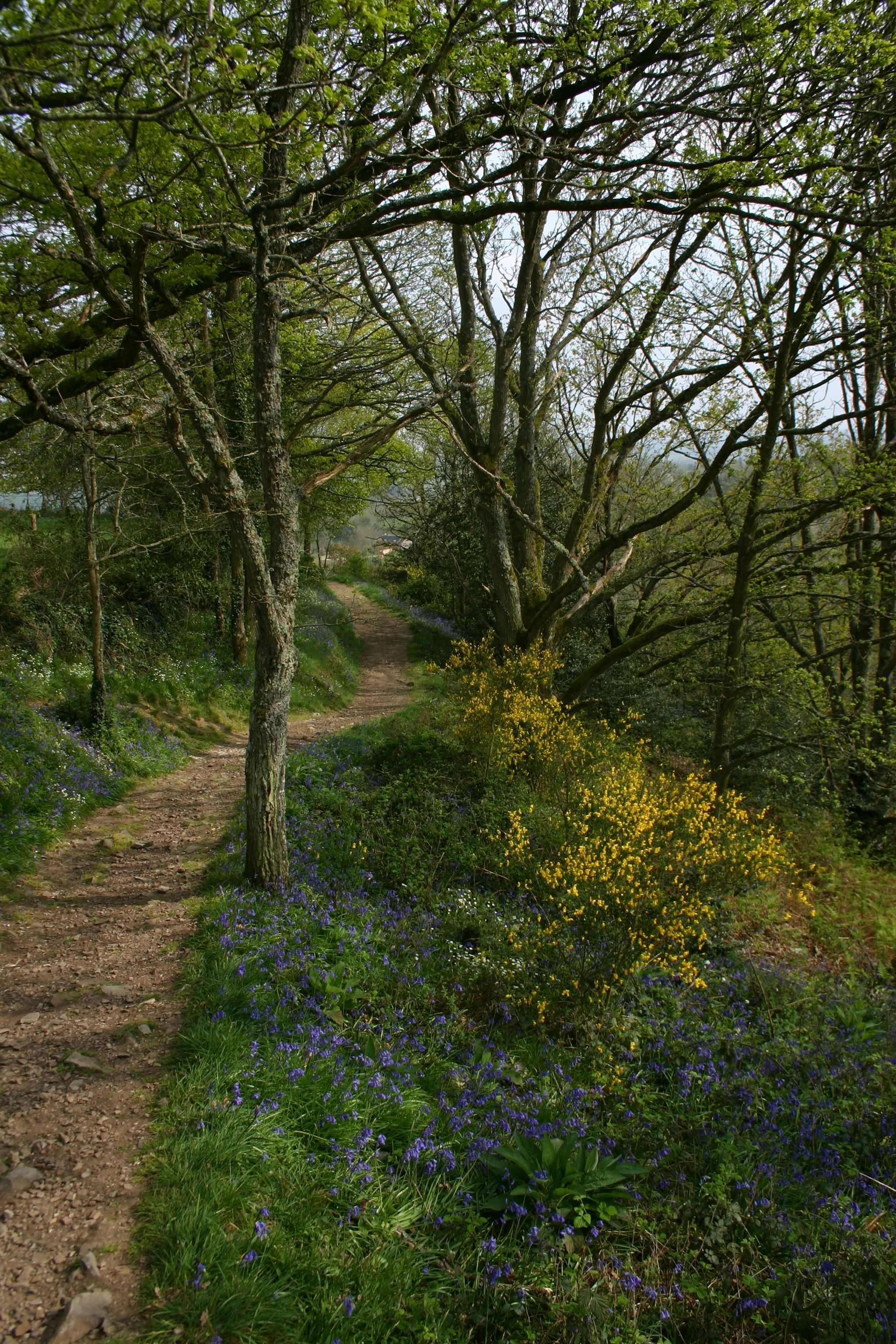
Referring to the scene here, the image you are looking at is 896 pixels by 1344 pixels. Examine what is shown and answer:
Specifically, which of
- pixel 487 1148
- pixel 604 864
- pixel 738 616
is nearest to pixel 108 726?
pixel 604 864

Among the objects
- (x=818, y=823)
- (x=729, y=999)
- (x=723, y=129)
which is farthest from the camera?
(x=818, y=823)

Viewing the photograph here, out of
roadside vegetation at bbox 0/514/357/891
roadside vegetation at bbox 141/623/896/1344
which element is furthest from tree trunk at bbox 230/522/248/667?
roadside vegetation at bbox 141/623/896/1344

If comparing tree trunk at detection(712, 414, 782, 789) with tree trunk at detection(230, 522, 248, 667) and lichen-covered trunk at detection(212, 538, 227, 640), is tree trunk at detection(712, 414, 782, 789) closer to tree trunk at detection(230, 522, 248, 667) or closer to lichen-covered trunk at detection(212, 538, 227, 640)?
tree trunk at detection(230, 522, 248, 667)

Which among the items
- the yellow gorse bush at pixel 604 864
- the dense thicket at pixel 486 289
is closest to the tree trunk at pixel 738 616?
the dense thicket at pixel 486 289

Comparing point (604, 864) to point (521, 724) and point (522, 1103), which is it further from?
point (521, 724)

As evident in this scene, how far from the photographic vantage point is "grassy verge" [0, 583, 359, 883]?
7.20m

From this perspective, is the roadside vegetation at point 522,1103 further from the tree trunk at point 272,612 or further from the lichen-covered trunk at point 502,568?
the lichen-covered trunk at point 502,568

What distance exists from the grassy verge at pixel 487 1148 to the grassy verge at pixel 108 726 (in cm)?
241

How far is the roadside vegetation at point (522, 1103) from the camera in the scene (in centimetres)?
309

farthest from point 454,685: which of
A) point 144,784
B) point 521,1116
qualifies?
point 521,1116

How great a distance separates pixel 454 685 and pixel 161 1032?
721cm

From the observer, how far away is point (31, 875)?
6.32 m

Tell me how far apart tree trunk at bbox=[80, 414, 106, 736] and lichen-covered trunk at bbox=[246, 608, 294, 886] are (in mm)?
2737

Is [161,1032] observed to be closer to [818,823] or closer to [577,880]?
[577,880]
